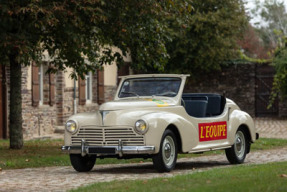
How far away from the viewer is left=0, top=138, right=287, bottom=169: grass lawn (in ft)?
47.5

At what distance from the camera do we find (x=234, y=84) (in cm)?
3638

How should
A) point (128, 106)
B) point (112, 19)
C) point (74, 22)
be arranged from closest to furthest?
point (128, 106) → point (74, 22) → point (112, 19)

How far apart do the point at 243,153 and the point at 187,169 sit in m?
1.76

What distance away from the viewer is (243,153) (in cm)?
1416

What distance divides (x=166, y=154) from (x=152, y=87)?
1831 mm

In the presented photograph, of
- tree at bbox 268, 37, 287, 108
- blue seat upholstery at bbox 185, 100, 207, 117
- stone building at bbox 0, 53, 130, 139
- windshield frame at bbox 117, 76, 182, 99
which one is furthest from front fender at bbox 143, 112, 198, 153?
tree at bbox 268, 37, 287, 108

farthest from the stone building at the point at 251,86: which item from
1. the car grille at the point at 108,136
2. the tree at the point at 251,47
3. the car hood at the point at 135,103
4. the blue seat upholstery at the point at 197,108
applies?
the car grille at the point at 108,136

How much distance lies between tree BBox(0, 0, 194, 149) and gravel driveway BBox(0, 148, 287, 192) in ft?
9.85

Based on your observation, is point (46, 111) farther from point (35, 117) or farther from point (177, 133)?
point (177, 133)

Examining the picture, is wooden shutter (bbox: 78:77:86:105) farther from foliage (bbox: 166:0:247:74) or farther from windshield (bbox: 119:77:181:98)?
windshield (bbox: 119:77:181:98)

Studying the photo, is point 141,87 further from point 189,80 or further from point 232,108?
point 189,80

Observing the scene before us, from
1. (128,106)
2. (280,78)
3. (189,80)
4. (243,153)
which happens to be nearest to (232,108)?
(243,153)

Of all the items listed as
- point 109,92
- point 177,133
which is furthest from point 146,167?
point 109,92

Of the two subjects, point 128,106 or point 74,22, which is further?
point 74,22
